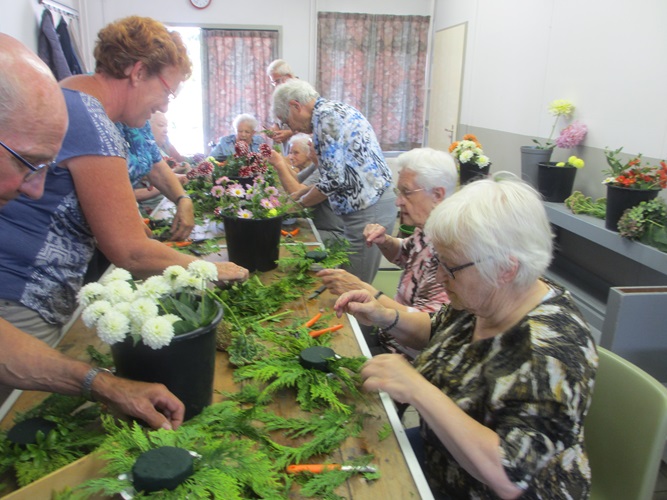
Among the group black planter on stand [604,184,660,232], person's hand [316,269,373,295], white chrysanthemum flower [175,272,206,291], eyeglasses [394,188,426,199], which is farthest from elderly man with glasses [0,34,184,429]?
black planter on stand [604,184,660,232]

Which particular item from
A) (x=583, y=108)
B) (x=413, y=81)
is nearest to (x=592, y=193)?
(x=583, y=108)

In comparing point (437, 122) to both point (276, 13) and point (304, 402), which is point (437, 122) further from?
point (304, 402)

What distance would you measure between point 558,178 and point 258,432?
10.7 ft

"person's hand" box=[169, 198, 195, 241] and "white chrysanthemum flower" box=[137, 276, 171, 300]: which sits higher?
"white chrysanthemum flower" box=[137, 276, 171, 300]

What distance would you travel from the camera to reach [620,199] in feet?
9.25

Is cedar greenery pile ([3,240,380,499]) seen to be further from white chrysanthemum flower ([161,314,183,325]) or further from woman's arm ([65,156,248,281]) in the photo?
woman's arm ([65,156,248,281])

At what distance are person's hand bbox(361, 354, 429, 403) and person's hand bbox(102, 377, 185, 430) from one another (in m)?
0.45

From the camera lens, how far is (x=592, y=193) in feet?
12.0

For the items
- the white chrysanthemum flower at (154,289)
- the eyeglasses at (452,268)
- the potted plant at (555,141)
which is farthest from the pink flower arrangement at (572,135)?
the white chrysanthemum flower at (154,289)

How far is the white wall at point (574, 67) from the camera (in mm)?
3141

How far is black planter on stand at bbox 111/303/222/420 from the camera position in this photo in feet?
3.34

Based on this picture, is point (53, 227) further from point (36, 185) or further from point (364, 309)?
point (364, 309)

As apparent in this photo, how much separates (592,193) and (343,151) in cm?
195

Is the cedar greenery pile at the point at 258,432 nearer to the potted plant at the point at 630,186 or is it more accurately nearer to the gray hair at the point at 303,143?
the potted plant at the point at 630,186
